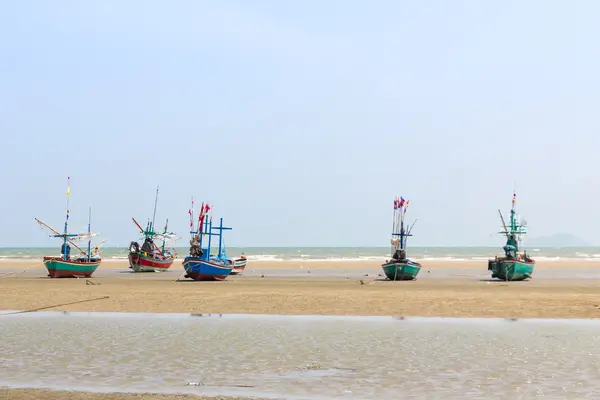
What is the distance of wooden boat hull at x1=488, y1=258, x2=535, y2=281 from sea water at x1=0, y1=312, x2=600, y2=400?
33032 mm

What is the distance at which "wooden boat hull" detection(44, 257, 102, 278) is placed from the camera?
63875 mm

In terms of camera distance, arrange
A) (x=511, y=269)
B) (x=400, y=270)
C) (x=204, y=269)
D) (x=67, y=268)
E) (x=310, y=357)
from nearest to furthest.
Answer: (x=310, y=357) < (x=204, y=269) < (x=400, y=270) < (x=511, y=269) < (x=67, y=268)

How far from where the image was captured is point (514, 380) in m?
16.5

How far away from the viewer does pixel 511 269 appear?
61531 millimetres

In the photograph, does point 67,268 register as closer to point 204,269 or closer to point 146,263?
point 204,269

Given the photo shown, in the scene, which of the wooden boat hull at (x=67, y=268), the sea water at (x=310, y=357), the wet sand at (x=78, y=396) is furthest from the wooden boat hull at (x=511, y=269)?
the wet sand at (x=78, y=396)

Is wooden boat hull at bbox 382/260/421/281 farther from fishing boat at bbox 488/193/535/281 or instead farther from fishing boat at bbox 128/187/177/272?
fishing boat at bbox 128/187/177/272

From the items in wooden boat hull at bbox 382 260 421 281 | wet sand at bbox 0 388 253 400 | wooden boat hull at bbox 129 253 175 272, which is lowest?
wooden boat hull at bbox 129 253 175 272

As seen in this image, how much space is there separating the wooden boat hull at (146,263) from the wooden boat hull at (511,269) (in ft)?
133

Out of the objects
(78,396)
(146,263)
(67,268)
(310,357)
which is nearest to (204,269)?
(67,268)

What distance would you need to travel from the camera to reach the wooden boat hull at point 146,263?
270ft

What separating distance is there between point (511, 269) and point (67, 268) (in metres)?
39.7

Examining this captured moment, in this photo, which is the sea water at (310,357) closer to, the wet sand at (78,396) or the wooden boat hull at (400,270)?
the wet sand at (78,396)

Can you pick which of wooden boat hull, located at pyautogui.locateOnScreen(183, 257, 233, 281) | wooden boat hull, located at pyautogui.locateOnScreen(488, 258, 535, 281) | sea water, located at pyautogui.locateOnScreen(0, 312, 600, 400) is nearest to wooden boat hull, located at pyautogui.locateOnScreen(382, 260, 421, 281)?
wooden boat hull, located at pyautogui.locateOnScreen(488, 258, 535, 281)
